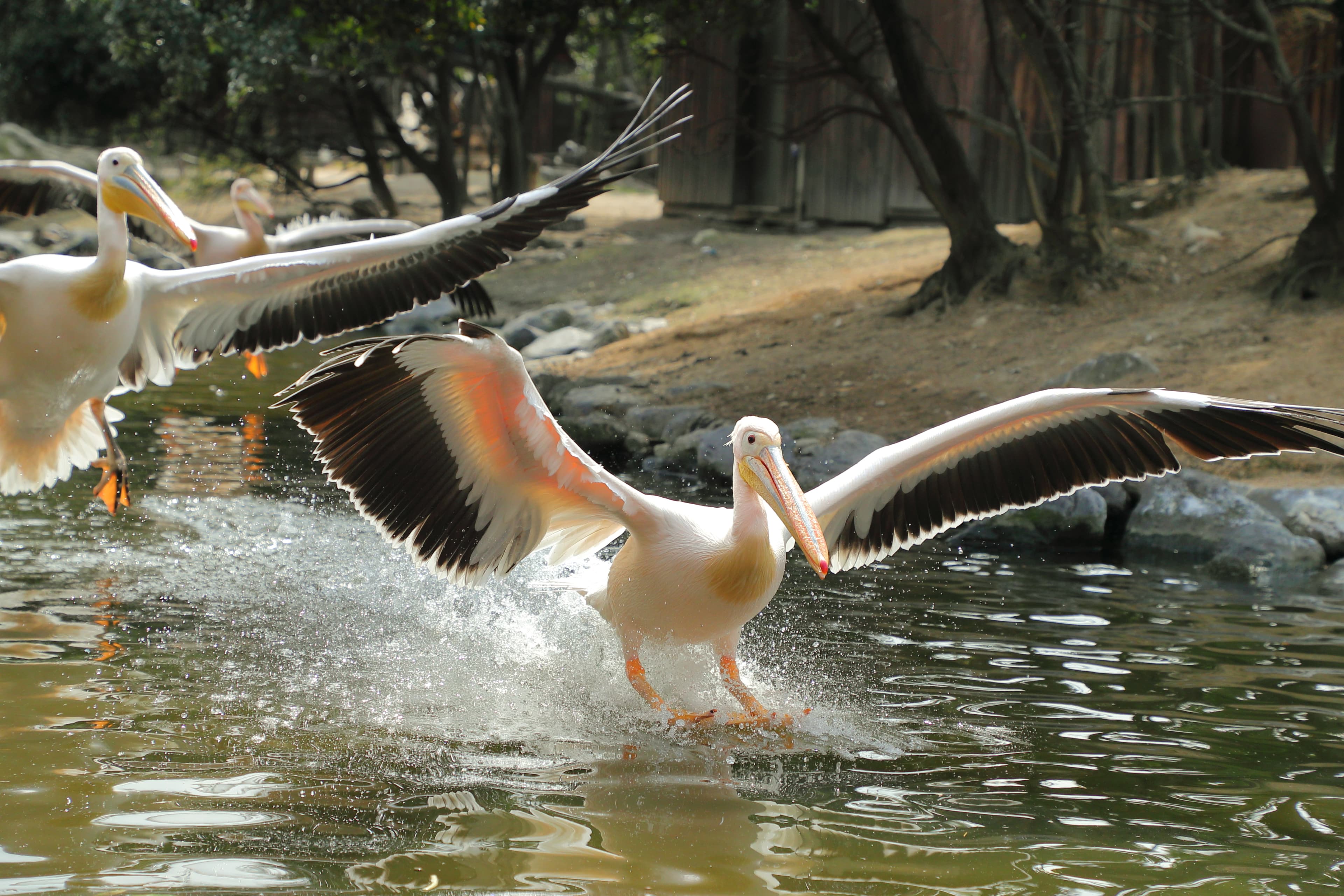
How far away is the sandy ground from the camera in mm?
7957

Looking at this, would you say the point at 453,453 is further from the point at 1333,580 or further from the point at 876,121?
the point at 876,121

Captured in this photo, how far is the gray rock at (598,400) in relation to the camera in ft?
28.1

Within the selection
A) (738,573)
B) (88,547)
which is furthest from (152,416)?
(738,573)

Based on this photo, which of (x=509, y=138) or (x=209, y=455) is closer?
(x=209, y=455)

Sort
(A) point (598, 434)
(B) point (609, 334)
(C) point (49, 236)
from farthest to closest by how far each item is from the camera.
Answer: (C) point (49, 236), (B) point (609, 334), (A) point (598, 434)

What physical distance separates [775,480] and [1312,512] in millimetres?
3722

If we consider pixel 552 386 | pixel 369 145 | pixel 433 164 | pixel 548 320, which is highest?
pixel 369 145

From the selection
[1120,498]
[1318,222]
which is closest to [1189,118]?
[1318,222]

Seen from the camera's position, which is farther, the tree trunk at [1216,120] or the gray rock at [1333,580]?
the tree trunk at [1216,120]

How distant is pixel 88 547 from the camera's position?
5527 millimetres

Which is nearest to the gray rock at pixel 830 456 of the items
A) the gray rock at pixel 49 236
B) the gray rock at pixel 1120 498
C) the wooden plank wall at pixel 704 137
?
the gray rock at pixel 1120 498

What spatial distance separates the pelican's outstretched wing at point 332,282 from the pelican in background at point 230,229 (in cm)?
19

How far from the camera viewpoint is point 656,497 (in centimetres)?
409

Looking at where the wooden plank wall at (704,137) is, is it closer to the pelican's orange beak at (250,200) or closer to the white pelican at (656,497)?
the pelican's orange beak at (250,200)
